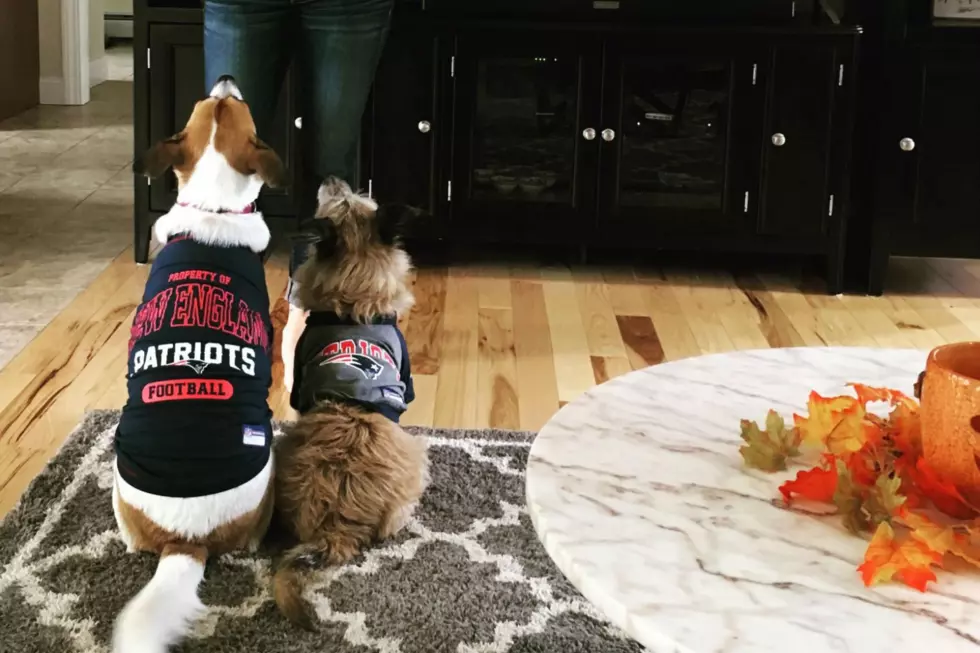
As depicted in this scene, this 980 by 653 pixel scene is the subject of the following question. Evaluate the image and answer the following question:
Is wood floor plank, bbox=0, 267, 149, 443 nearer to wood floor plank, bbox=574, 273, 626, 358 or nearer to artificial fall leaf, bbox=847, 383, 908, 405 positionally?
wood floor plank, bbox=574, 273, 626, 358

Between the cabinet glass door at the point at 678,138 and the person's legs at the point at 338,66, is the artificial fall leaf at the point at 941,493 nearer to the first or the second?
the person's legs at the point at 338,66

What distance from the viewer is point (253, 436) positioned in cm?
164

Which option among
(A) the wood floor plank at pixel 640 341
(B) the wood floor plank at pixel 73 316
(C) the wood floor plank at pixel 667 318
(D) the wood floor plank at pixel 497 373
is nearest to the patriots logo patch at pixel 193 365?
(D) the wood floor plank at pixel 497 373

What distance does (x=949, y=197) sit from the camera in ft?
10.4

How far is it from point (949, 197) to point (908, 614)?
8.72 ft

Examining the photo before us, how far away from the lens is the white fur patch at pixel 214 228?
5.85 feet

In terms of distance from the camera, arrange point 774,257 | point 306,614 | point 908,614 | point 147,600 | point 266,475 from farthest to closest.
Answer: point 774,257 → point 266,475 → point 306,614 → point 147,600 → point 908,614

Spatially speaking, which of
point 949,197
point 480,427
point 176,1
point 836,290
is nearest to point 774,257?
point 836,290

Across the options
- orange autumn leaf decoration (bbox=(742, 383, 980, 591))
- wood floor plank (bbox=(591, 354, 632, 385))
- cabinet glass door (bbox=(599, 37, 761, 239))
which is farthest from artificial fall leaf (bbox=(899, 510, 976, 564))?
cabinet glass door (bbox=(599, 37, 761, 239))

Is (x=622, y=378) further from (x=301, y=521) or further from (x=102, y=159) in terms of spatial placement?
(x=102, y=159)

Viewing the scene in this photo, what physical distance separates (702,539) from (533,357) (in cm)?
185

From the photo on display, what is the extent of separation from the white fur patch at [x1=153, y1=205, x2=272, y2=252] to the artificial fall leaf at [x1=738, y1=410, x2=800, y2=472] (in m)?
1.02

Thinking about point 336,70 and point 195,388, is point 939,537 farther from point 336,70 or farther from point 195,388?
point 336,70

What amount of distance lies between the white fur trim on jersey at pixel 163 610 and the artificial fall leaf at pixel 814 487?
732mm
